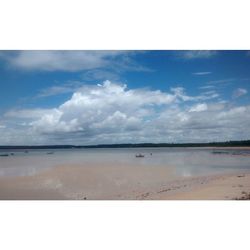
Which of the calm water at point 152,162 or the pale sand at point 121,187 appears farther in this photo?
the calm water at point 152,162

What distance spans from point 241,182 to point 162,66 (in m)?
4.01

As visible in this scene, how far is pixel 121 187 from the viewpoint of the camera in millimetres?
8703

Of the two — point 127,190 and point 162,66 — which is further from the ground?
point 162,66

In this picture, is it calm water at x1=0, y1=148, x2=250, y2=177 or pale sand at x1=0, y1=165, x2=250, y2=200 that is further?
calm water at x1=0, y1=148, x2=250, y2=177

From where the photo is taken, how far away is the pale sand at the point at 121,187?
7.60 metres

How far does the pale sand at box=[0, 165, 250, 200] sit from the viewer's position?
24.9 feet

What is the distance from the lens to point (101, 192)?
322 inches

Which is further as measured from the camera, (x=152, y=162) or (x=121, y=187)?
(x=152, y=162)
